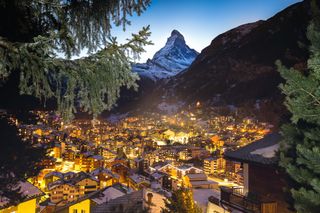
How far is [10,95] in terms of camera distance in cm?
780

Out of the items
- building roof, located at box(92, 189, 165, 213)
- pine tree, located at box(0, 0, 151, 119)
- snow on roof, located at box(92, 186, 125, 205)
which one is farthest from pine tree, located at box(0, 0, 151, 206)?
snow on roof, located at box(92, 186, 125, 205)

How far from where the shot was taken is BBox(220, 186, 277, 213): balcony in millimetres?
10008

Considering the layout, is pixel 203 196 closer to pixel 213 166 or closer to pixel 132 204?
pixel 132 204

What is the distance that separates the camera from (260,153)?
11219 mm

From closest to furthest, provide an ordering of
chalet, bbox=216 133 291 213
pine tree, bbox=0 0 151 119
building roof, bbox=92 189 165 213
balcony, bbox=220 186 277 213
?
1. pine tree, bbox=0 0 151 119
2. balcony, bbox=220 186 277 213
3. chalet, bbox=216 133 291 213
4. building roof, bbox=92 189 165 213

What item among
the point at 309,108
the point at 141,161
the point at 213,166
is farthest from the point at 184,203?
the point at 141,161

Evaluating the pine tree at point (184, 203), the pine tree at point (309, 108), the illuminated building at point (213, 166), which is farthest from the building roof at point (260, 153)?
the illuminated building at point (213, 166)

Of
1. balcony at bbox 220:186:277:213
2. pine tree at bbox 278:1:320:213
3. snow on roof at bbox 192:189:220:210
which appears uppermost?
pine tree at bbox 278:1:320:213

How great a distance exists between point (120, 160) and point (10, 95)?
86.6 m

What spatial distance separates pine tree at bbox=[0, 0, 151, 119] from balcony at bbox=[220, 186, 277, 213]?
762cm

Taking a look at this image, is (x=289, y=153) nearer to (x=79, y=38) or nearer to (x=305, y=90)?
(x=305, y=90)

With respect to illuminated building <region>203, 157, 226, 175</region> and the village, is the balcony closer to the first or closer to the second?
the village

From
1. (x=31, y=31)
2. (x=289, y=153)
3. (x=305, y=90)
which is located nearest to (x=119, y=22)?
(x=31, y=31)

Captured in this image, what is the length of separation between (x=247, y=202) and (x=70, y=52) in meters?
8.69
